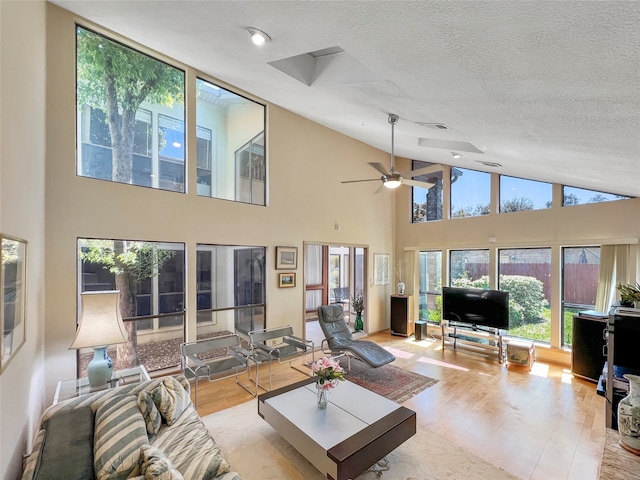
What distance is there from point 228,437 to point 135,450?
1.38 metres

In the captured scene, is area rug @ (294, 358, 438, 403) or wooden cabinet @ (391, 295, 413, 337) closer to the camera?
area rug @ (294, 358, 438, 403)

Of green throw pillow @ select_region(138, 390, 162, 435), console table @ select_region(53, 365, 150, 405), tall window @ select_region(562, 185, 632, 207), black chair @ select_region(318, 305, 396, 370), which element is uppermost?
tall window @ select_region(562, 185, 632, 207)

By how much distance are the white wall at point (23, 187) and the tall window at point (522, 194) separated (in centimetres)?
681

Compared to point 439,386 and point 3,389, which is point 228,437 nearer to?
point 3,389

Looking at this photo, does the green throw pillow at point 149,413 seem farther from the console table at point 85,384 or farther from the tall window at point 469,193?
the tall window at point 469,193

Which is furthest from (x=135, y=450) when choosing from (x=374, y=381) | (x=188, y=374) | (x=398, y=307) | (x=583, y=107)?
(x=398, y=307)

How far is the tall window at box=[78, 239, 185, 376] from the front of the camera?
3604 millimetres

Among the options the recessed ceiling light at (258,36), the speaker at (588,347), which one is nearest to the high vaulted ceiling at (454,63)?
the recessed ceiling light at (258,36)

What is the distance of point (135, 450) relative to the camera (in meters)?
1.89

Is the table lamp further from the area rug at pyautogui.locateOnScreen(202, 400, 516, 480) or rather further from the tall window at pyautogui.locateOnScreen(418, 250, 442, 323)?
the tall window at pyautogui.locateOnScreen(418, 250, 442, 323)

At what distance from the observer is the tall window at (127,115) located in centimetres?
358

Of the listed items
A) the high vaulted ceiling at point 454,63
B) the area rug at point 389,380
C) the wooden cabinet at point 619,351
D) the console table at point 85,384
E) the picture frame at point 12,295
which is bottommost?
the area rug at point 389,380

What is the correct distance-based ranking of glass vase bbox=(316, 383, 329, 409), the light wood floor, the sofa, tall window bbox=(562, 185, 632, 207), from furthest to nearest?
tall window bbox=(562, 185, 632, 207) < glass vase bbox=(316, 383, 329, 409) < the light wood floor < the sofa

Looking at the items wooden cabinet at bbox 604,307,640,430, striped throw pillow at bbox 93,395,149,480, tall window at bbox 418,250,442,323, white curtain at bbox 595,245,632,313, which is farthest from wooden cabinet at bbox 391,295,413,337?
striped throw pillow at bbox 93,395,149,480
